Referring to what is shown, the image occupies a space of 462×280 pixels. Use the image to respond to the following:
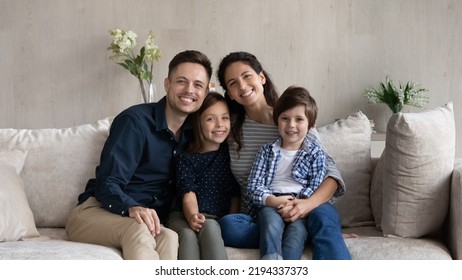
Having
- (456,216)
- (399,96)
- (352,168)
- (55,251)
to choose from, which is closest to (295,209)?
(352,168)

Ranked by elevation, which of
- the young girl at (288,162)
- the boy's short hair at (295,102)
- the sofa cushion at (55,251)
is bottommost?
the sofa cushion at (55,251)

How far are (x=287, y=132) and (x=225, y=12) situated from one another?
242 centimetres

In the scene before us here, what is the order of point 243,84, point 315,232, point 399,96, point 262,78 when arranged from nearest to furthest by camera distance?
point 315,232
point 243,84
point 262,78
point 399,96

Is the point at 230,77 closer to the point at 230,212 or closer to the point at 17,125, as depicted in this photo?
the point at 230,212

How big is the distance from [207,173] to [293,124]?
39 centimetres

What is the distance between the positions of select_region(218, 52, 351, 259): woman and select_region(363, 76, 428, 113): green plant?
1.87m

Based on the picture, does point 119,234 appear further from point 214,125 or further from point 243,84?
point 243,84

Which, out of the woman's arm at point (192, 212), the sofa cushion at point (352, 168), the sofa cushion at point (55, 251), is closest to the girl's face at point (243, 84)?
the sofa cushion at point (352, 168)

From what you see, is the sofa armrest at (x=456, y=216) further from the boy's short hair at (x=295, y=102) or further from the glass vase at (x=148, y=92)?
the glass vase at (x=148, y=92)

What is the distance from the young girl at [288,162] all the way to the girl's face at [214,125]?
0.57ft

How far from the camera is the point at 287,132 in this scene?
7.88 ft

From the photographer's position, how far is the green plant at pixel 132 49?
440 centimetres

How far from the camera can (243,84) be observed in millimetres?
2529
